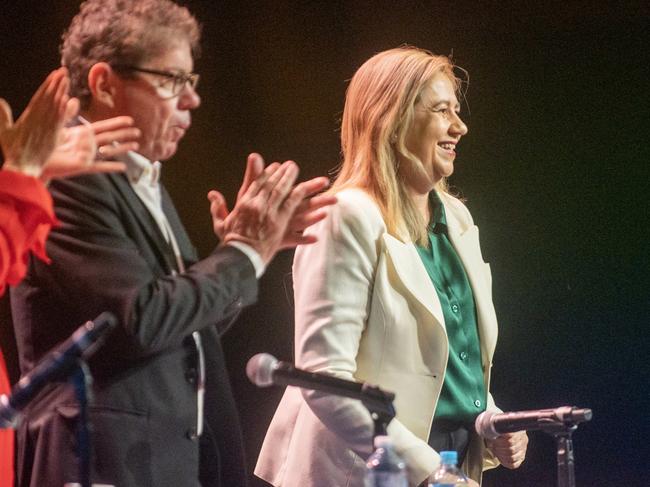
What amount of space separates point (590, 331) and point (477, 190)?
2.43 feet

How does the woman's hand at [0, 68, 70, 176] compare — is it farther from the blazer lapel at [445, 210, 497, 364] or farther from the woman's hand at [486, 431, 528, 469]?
the woman's hand at [486, 431, 528, 469]

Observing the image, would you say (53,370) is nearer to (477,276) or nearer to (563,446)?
(563,446)

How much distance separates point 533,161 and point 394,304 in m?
1.96

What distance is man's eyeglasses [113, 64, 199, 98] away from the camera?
87.7 inches

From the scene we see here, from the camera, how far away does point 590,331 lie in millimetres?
4379

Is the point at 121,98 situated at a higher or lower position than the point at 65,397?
higher

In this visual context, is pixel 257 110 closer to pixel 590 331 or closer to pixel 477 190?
pixel 477 190

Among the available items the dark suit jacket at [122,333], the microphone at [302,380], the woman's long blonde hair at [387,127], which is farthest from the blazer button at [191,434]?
the woman's long blonde hair at [387,127]

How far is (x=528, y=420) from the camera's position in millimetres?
2352

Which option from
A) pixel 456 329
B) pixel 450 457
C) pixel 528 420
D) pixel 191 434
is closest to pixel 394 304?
pixel 456 329

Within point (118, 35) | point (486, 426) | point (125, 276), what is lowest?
point (486, 426)

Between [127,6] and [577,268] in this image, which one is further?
[577,268]

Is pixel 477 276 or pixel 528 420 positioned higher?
pixel 477 276

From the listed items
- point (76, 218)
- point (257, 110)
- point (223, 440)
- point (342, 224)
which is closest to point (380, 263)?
point (342, 224)
